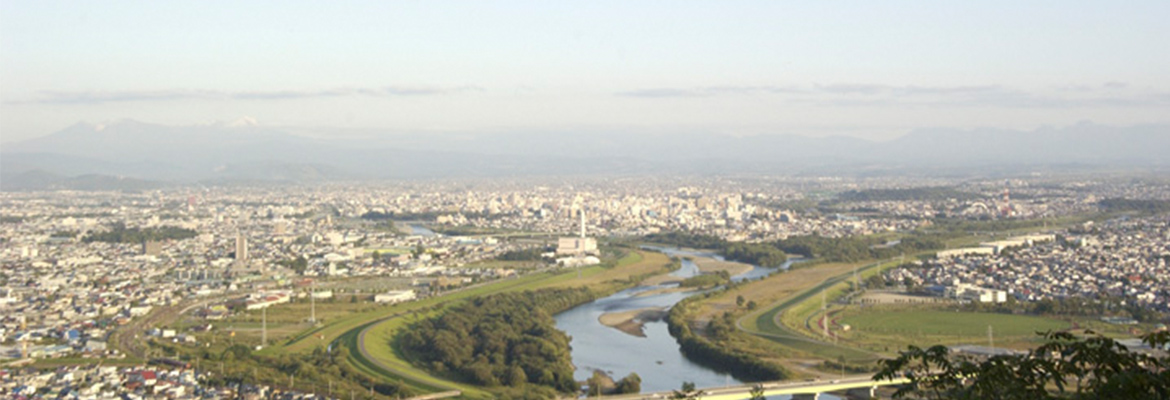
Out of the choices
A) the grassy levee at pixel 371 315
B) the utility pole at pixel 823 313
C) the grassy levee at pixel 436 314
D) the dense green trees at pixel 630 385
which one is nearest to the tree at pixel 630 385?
the dense green trees at pixel 630 385

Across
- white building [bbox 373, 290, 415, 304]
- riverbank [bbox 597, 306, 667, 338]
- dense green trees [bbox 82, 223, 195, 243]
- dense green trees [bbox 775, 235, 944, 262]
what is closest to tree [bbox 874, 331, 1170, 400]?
riverbank [bbox 597, 306, 667, 338]

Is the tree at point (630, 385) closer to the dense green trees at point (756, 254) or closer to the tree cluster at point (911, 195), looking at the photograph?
the dense green trees at point (756, 254)

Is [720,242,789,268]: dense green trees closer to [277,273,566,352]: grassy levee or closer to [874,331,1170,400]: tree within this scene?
[277,273,566,352]: grassy levee

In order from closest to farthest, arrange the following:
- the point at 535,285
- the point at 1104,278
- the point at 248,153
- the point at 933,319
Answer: the point at 933,319 → the point at 1104,278 → the point at 535,285 → the point at 248,153

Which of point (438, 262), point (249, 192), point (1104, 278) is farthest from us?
point (249, 192)

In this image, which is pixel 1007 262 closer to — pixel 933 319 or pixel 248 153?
pixel 933 319

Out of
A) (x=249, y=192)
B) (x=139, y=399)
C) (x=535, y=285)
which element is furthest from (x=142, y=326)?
(x=249, y=192)

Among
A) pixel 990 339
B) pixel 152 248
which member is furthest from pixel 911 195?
pixel 990 339
